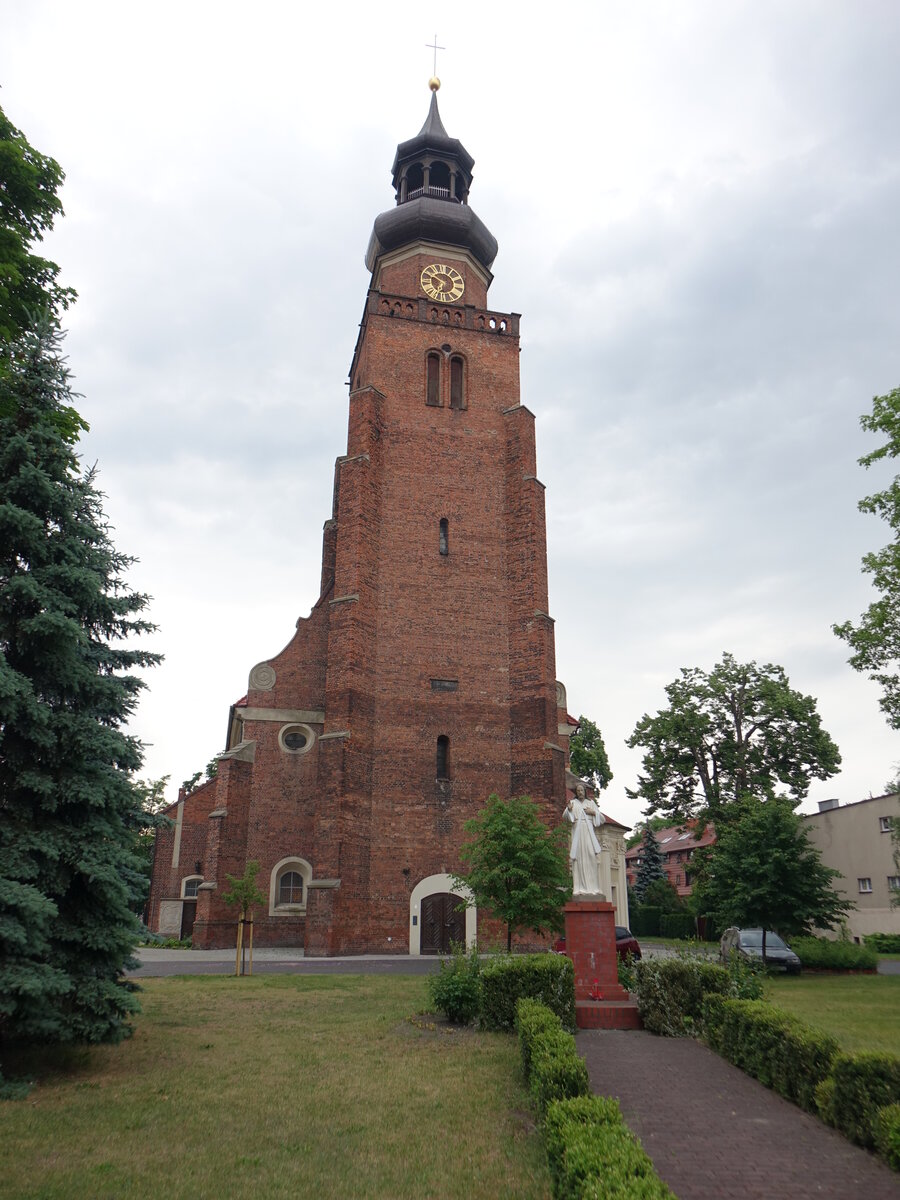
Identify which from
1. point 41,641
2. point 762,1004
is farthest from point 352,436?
point 762,1004

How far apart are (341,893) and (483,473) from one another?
1496cm

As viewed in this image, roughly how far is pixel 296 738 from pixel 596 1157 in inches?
996

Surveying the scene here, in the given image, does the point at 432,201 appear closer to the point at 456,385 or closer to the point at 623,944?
the point at 456,385

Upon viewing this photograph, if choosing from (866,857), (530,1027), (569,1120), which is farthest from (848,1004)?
(866,857)

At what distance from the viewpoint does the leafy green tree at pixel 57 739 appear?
27.8 feet

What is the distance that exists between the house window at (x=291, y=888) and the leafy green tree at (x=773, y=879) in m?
13.0

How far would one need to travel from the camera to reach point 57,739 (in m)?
9.02

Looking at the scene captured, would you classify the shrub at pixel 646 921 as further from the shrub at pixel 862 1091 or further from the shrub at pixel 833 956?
the shrub at pixel 862 1091

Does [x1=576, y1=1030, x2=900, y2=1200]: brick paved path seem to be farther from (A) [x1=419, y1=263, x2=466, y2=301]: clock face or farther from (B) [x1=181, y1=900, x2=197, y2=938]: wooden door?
(A) [x1=419, y1=263, x2=466, y2=301]: clock face

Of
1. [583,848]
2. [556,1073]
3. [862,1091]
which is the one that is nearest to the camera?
[556,1073]

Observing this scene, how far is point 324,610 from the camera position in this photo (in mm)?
30922

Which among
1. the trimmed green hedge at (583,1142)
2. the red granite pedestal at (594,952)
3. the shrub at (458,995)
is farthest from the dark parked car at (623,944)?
the trimmed green hedge at (583,1142)

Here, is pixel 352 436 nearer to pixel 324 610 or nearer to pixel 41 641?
pixel 324 610

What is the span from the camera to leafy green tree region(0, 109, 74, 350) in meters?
10.5
